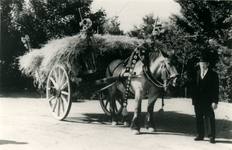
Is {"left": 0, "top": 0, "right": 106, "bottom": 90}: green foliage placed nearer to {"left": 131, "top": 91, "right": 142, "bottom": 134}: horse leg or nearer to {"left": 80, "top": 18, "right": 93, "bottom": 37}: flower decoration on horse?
{"left": 80, "top": 18, "right": 93, "bottom": 37}: flower decoration on horse

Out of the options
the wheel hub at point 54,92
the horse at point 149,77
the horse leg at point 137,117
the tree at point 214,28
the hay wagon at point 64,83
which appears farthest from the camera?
the tree at point 214,28

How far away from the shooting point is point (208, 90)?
209 inches

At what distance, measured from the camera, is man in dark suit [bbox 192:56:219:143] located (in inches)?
207

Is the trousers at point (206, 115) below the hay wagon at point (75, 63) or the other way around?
below

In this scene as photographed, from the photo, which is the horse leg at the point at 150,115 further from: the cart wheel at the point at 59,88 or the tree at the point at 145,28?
the tree at the point at 145,28

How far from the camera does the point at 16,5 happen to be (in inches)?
695

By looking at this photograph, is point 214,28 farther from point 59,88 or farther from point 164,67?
point 59,88

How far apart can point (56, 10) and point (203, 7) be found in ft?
31.3

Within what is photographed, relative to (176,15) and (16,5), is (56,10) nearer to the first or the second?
(16,5)

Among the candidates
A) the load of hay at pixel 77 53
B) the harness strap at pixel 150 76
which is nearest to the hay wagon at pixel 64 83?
the load of hay at pixel 77 53

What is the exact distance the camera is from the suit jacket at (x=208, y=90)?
5.26 m

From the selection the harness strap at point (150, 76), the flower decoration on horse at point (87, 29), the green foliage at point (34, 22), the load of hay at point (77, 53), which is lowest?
the harness strap at point (150, 76)

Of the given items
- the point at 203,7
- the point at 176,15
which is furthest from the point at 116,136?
the point at 176,15

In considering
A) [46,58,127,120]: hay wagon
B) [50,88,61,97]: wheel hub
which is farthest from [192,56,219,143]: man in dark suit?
[50,88,61,97]: wheel hub
